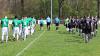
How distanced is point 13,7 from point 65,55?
110 meters

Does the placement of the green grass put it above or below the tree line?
below

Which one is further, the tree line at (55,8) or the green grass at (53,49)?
the tree line at (55,8)

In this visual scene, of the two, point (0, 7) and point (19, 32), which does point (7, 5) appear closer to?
point (0, 7)

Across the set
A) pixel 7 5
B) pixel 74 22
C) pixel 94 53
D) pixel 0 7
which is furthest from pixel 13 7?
pixel 94 53

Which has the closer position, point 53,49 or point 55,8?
point 53,49

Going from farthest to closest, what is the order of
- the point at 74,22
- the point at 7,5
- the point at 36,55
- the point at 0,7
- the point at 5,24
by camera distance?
the point at 7,5
the point at 0,7
the point at 74,22
the point at 5,24
the point at 36,55

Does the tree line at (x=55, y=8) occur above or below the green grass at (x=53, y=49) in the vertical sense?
above

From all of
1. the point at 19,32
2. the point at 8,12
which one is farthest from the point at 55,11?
the point at 19,32

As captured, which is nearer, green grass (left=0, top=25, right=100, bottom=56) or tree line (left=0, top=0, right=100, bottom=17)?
green grass (left=0, top=25, right=100, bottom=56)

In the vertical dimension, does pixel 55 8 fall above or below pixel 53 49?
above

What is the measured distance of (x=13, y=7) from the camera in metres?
130

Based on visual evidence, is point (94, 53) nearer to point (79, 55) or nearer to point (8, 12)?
point (79, 55)

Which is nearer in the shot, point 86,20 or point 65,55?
point 65,55

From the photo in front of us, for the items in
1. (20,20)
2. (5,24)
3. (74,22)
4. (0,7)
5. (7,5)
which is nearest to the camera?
(5,24)
